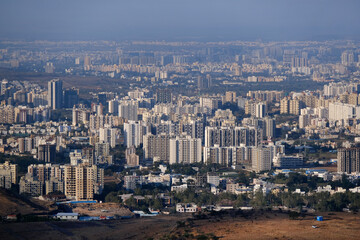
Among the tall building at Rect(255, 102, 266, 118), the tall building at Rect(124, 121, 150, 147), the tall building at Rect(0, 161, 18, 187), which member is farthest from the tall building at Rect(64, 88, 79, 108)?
the tall building at Rect(0, 161, 18, 187)

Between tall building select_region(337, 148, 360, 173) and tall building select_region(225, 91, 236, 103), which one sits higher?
tall building select_region(225, 91, 236, 103)

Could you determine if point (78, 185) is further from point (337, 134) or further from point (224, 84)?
point (224, 84)

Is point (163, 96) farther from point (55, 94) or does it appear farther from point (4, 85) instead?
point (4, 85)

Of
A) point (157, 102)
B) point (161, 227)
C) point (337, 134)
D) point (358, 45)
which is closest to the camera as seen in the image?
point (161, 227)

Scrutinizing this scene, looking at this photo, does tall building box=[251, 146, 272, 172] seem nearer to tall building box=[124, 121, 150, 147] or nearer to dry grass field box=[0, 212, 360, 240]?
tall building box=[124, 121, 150, 147]

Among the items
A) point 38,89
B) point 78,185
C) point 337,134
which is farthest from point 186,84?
point 78,185

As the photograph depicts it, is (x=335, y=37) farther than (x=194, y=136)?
Yes
